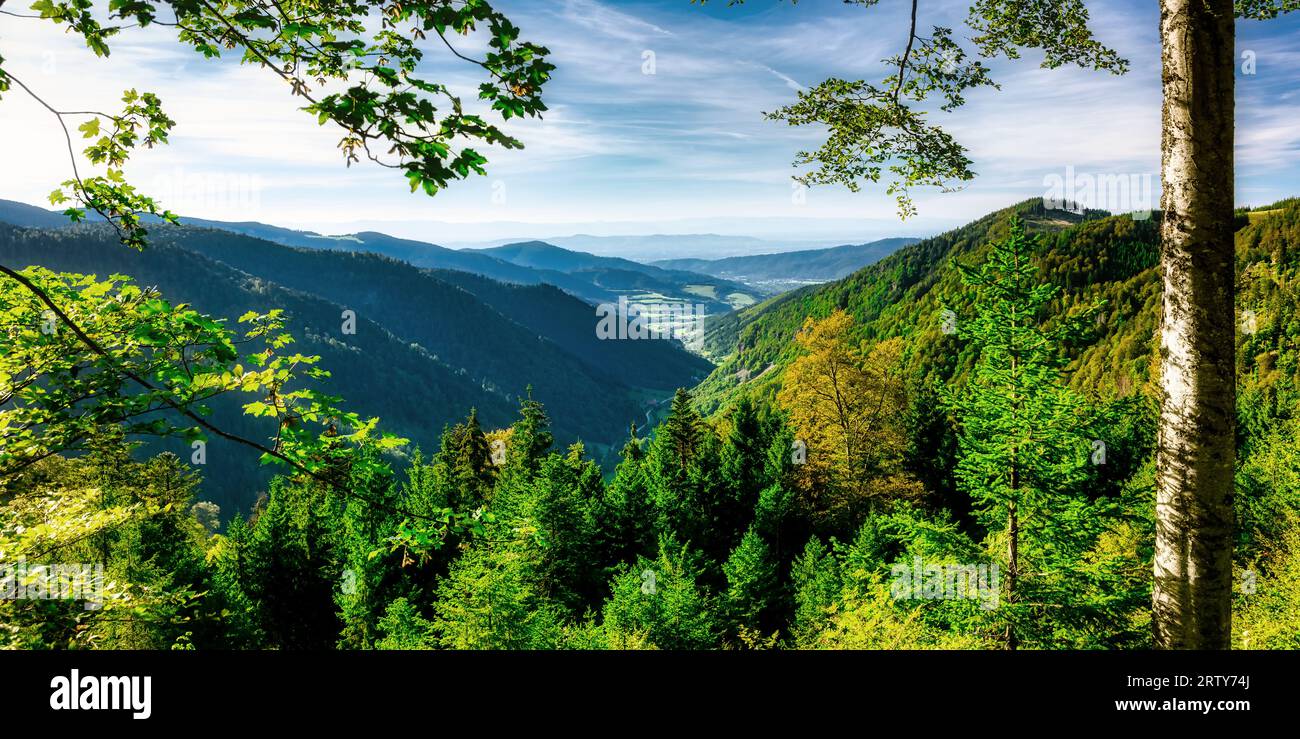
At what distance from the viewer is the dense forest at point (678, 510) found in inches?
224

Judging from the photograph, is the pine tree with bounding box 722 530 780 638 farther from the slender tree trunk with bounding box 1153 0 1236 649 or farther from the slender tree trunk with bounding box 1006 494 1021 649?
the slender tree trunk with bounding box 1153 0 1236 649

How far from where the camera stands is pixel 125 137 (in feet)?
18.0

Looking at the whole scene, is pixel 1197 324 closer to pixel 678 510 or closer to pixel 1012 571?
pixel 1012 571

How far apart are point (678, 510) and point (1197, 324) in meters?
31.6

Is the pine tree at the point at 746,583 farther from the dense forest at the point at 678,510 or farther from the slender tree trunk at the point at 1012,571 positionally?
the slender tree trunk at the point at 1012,571

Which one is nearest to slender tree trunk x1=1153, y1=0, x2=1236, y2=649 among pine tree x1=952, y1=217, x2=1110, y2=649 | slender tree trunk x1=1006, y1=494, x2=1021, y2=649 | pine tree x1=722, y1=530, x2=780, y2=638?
pine tree x1=952, y1=217, x2=1110, y2=649

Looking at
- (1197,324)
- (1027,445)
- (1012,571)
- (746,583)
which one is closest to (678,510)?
(746,583)

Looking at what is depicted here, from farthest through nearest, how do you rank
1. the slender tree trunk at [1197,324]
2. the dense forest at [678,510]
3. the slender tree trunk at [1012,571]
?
the slender tree trunk at [1012,571] < the dense forest at [678,510] < the slender tree trunk at [1197,324]

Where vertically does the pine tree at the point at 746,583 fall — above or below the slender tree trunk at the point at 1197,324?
below

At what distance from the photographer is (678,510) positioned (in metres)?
34.4

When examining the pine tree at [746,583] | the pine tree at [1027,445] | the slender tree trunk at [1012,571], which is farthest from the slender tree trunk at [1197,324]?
the pine tree at [746,583]

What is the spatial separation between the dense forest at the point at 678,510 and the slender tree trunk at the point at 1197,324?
1.76 ft

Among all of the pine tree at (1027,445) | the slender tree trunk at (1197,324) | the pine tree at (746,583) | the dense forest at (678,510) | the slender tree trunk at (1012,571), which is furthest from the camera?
the pine tree at (746,583)
